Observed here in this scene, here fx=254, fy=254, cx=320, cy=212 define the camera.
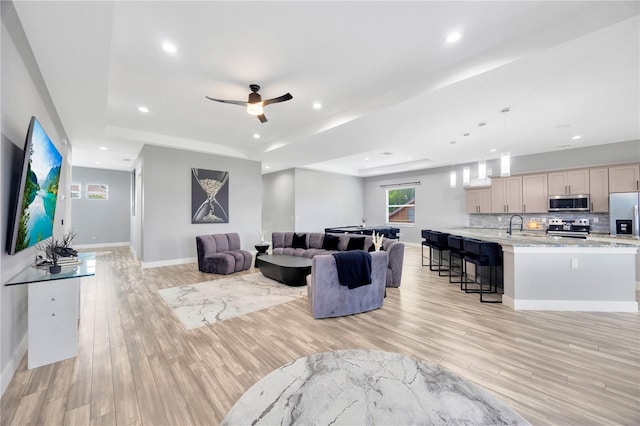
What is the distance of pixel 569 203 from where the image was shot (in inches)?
233

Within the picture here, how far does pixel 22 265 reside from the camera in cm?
237

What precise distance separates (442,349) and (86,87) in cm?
492

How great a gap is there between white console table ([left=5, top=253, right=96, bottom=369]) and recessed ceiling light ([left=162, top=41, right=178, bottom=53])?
2.46m

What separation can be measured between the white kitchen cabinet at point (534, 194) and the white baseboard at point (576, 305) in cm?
357

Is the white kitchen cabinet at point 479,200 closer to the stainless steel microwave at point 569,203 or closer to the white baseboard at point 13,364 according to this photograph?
the stainless steel microwave at point 569,203

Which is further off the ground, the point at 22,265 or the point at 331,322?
the point at 22,265

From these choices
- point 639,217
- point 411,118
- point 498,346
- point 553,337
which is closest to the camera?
point 498,346

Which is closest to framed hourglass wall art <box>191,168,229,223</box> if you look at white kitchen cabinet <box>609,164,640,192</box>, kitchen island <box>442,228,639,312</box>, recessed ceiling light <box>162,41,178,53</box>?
recessed ceiling light <box>162,41,178,53</box>

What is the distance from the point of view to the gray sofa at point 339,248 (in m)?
4.54

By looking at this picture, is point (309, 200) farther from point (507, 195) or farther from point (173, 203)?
point (507, 195)

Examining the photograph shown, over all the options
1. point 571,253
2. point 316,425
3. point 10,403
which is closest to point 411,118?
point 571,253

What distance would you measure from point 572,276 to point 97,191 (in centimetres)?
1300

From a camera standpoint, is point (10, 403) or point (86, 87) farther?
point (86, 87)

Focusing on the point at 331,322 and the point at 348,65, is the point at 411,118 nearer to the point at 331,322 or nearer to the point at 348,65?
the point at 348,65
